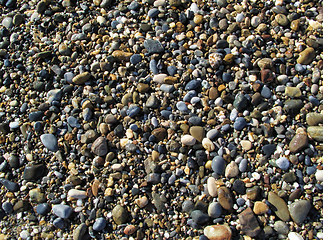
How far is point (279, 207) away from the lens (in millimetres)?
1365

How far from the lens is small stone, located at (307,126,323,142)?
4.84 ft

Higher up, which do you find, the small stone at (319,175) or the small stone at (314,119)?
the small stone at (314,119)

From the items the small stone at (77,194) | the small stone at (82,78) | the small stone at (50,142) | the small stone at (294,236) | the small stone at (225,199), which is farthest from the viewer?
the small stone at (82,78)

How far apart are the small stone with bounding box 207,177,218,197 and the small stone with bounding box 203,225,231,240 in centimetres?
17

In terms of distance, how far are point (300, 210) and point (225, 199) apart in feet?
1.28

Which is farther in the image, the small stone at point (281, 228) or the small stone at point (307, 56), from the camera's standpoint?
the small stone at point (307, 56)

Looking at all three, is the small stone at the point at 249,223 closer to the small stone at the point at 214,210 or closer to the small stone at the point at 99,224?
the small stone at the point at 214,210

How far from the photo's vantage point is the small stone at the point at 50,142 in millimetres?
1678

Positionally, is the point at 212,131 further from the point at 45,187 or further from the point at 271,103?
the point at 45,187

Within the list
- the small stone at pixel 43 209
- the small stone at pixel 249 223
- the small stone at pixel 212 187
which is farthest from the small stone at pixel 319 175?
the small stone at pixel 43 209

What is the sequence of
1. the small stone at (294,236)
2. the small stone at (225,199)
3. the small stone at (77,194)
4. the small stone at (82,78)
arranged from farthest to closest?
1. the small stone at (82,78)
2. the small stone at (77,194)
3. the small stone at (225,199)
4. the small stone at (294,236)

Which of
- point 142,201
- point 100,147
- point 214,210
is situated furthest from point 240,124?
point 100,147

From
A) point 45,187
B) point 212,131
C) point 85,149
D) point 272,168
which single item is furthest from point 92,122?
point 272,168

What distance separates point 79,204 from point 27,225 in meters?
0.35
